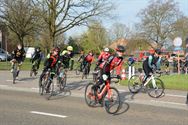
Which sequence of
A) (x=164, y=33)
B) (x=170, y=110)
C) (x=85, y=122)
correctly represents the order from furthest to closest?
(x=164, y=33) → (x=170, y=110) → (x=85, y=122)

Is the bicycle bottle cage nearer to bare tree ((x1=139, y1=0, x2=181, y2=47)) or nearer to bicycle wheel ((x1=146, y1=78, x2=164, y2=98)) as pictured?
bicycle wheel ((x1=146, y1=78, x2=164, y2=98))

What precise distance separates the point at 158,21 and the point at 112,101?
177ft

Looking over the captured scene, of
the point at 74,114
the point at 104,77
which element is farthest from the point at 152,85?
the point at 74,114

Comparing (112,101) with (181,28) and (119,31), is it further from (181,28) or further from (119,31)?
(119,31)

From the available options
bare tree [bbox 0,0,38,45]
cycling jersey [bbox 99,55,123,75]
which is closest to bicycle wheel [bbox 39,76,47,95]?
cycling jersey [bbox 99,55,123,75]

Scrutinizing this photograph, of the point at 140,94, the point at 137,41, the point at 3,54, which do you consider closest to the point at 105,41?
the point at 137,41

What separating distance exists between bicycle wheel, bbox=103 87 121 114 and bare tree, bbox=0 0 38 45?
34.4 meters

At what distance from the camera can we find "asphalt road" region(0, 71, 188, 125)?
842 centimetres

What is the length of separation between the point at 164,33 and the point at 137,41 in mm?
4575

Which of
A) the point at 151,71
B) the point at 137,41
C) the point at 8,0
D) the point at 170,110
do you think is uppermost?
the point at 8,0

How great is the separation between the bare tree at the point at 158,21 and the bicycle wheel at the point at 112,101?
52.0 metres

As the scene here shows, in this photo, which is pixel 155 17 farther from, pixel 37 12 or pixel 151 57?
pixel 151 57

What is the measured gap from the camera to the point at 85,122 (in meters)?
8.27

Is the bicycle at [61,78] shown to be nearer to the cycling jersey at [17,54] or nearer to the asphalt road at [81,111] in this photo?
the asphalt road at [81,111]
